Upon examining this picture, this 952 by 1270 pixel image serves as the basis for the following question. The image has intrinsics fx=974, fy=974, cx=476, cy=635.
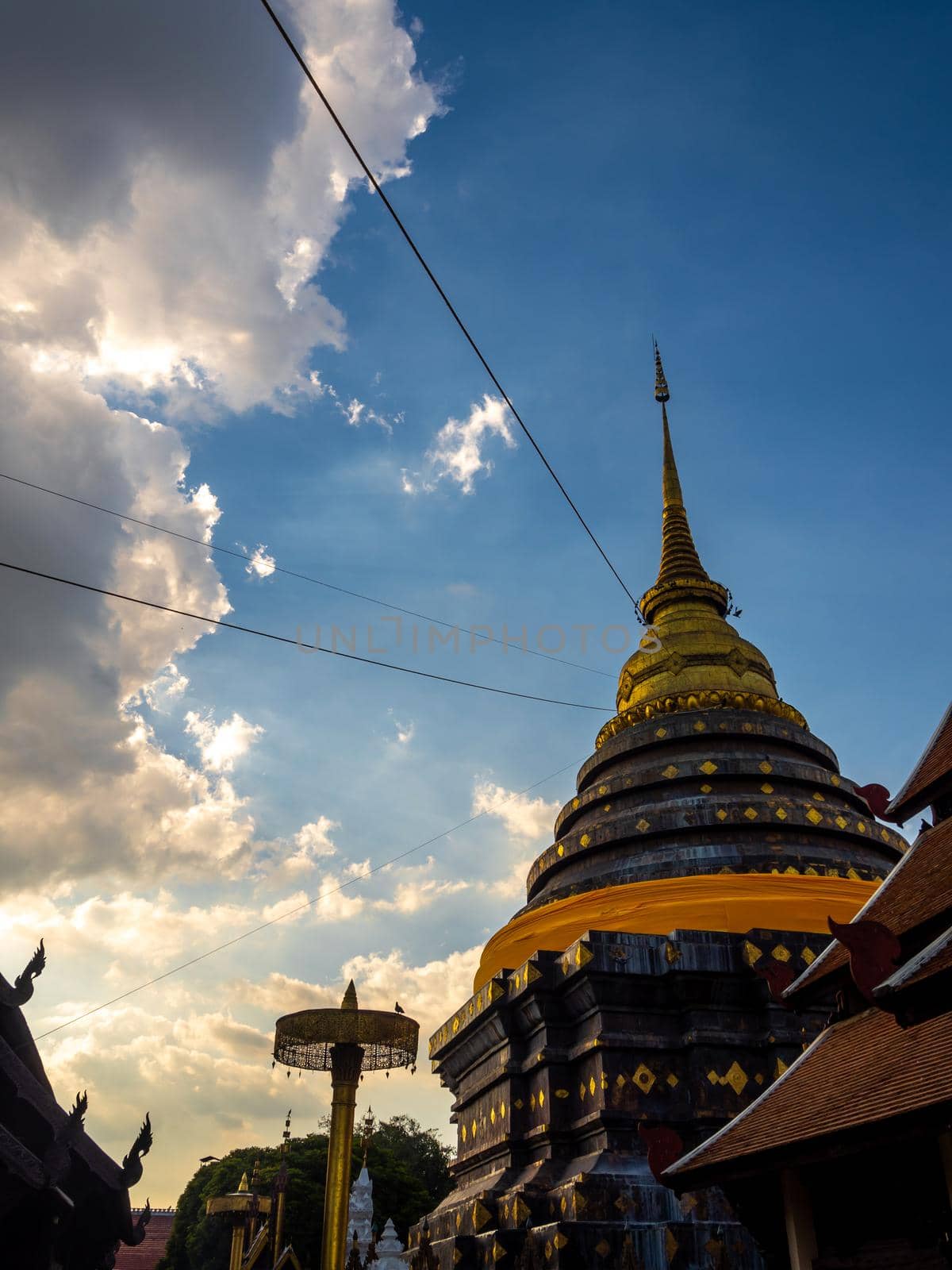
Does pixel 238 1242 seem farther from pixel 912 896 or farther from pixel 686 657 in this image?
pixel 912 896

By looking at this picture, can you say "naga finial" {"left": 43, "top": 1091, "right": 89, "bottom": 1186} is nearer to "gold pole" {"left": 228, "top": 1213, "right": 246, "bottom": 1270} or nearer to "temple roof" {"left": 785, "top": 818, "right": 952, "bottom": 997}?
"temple roof" {"left": 785, "top": 818, "right": 952, "bottom": 997}

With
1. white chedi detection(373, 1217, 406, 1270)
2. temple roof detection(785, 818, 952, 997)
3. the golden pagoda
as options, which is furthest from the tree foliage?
temple roof detection(785, 818, 952, 997)

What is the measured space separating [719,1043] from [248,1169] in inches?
1516

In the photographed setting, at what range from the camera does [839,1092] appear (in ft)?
22.7

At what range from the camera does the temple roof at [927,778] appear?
9219 millimetres

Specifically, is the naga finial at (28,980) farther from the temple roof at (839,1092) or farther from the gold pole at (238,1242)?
the gold pole at (238,1242)

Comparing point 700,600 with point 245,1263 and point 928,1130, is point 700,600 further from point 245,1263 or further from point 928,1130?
point 245,1263

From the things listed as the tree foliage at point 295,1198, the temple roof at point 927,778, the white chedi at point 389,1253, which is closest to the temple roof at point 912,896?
the temple roof at point 927,778

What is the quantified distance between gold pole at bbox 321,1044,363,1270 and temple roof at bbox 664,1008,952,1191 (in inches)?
388

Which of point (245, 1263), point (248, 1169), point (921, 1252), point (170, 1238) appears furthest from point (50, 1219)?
point (170, 1238)

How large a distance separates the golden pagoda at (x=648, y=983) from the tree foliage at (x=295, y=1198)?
1019 inches

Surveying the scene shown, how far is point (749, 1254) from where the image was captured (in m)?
10.1

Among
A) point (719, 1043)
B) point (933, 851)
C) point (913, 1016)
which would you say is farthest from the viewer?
point (719, 1043)

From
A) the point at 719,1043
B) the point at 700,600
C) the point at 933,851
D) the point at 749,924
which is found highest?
the point at 700,600
